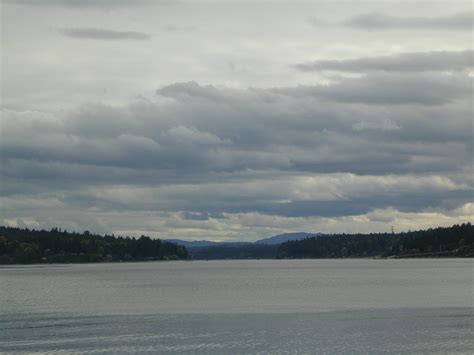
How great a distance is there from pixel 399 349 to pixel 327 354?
8054mm

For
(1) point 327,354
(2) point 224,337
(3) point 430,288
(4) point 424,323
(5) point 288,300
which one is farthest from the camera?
(3) point 430,288

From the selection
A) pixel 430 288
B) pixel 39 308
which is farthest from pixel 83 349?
pixel 430 288

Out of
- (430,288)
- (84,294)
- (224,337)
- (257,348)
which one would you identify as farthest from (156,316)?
(430,288)

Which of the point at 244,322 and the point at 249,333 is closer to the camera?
the point at 249,333

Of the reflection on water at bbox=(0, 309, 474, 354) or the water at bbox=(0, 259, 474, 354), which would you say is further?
the water at bbox=(0, 259, 474, 354)

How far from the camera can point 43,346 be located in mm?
83375

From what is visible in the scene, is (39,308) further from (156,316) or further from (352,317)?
(352,317)

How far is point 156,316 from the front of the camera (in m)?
114

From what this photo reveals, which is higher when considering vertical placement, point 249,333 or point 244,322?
point 244,322

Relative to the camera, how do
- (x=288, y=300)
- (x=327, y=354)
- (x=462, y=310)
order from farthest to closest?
(x=288, y=300) → (x=462, y=310) → (x=327, y=354)

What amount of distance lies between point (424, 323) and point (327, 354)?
2701cm

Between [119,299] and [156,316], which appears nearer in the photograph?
[156,316]

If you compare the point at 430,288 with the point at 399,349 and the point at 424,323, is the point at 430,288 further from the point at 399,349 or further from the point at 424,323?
the point at 399,349

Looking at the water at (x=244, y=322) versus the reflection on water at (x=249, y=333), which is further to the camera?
the water at (x=244, y=322)
